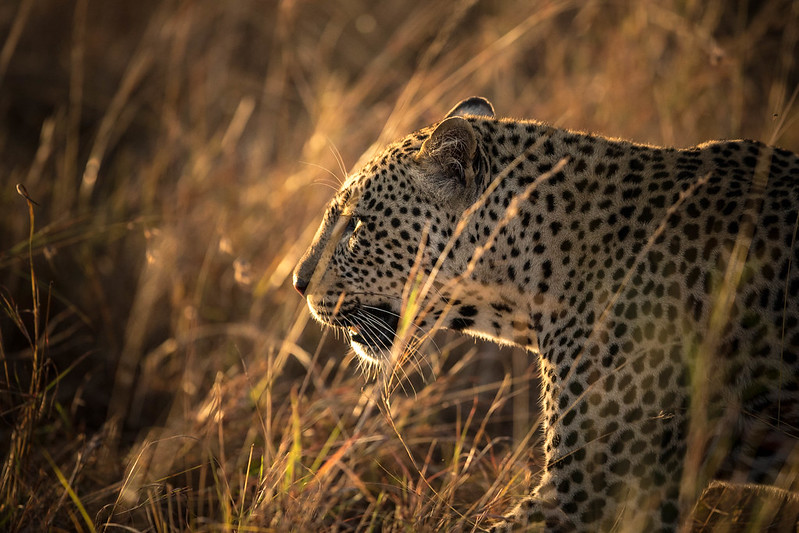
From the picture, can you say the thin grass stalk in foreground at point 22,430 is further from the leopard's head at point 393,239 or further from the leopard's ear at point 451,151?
the leopard's ear at point 451,151

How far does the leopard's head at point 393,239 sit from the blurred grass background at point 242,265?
361 millimetres

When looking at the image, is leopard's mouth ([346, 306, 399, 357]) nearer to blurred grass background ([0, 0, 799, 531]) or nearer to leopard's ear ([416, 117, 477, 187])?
blurred grass background ([0, 0, 799, 531])

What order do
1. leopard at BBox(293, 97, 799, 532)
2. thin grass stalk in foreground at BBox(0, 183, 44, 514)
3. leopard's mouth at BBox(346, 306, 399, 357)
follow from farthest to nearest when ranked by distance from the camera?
leopard's mouth at BBox(346, 306, 399, 357)
thin grass stalk in foreground at BBox(0, 183, 44, 514)
leopard at BBox(293, 97, 799, 532)

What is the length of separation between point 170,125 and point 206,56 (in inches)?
85.1

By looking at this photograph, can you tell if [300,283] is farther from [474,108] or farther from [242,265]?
[474,108]

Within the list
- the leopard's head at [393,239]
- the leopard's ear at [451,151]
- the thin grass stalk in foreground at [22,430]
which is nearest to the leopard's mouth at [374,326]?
the leopard's head at [393,239]

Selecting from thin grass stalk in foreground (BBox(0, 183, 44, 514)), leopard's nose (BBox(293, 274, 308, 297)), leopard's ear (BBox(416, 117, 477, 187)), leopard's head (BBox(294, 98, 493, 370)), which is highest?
leopard's ear (BBox(416, 117, 477, 187))

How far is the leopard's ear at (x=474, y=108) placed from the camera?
3930 millimetres

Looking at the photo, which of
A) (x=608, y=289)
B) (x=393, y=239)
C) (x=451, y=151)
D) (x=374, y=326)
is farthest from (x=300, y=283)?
(x=608, y=289)

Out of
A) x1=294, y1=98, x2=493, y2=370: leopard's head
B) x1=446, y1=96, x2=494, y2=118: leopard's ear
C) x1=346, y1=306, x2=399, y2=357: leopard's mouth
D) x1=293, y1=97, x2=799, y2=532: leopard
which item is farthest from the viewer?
x1=446, y1=96, x2=494, y2=118: leopard's ear

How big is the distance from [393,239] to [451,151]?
0.46 metres

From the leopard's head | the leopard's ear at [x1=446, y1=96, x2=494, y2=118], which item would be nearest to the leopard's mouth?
the leopard's head

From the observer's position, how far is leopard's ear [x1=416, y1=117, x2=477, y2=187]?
10.3ft

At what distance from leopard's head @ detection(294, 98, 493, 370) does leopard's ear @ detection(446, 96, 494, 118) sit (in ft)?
1.61
